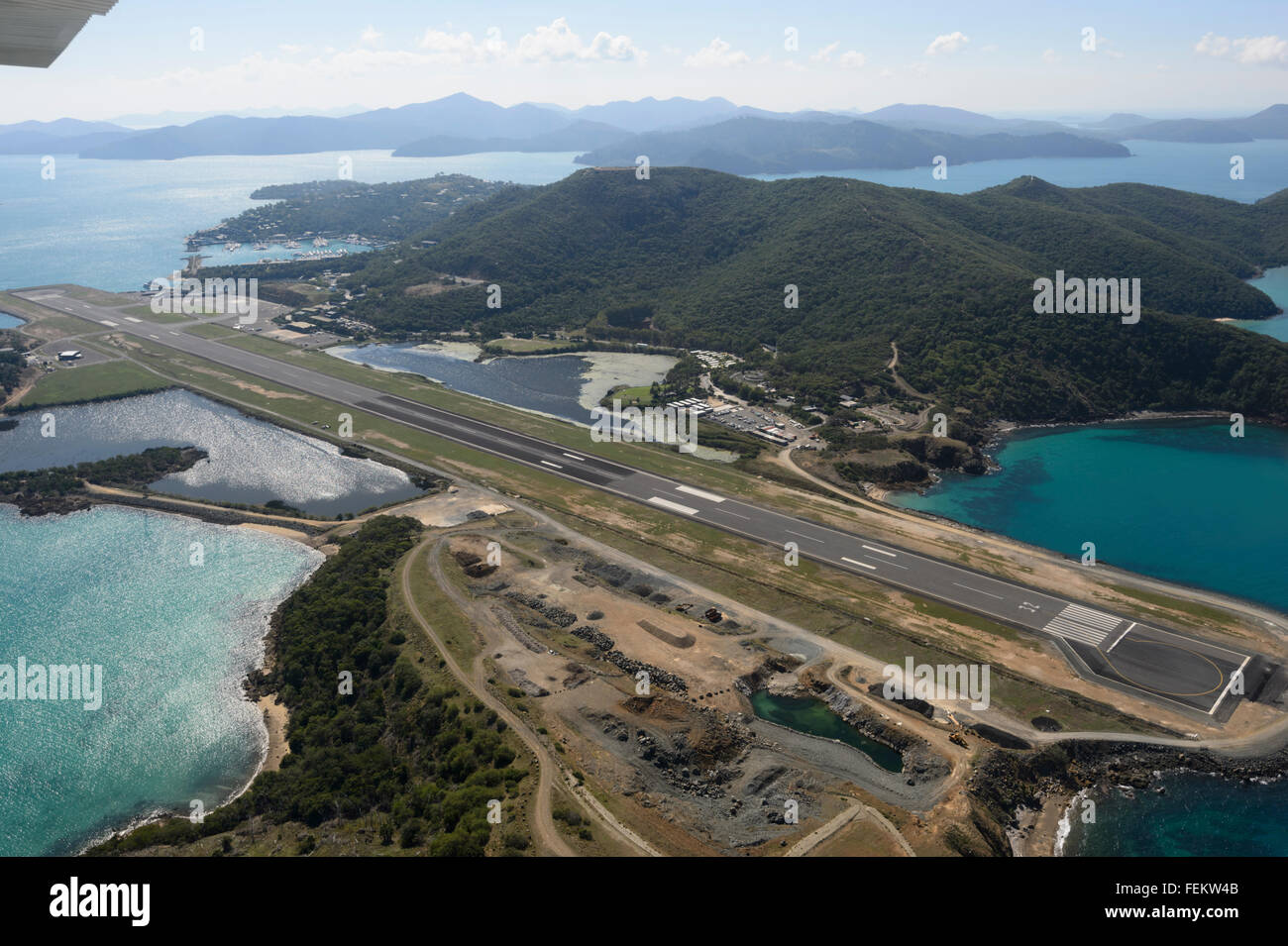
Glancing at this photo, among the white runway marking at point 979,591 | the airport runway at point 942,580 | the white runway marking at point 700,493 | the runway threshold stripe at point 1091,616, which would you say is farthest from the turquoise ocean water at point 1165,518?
the white runway marking at point 700,493

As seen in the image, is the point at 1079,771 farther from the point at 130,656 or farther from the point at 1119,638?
the point at 130,656

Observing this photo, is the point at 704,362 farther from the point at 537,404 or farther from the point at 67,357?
the point at 67,357

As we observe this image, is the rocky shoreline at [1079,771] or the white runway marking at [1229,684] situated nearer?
the rocky shoreline at [1079,771]

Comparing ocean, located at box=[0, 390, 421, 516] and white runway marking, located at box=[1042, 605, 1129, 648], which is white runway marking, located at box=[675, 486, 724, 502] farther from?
white runway marking, located at box=[1042, 605, 1129, 648]

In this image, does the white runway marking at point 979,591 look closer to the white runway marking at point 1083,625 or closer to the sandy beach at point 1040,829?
the white runway marking at point 1083,625

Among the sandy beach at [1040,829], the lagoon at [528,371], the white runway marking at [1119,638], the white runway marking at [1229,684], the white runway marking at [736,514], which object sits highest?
the lagoon at [528,371]

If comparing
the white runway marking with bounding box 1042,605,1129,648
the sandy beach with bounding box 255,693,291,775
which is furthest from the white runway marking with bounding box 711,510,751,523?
the sandy beach with bounding box 255,693,291,775
